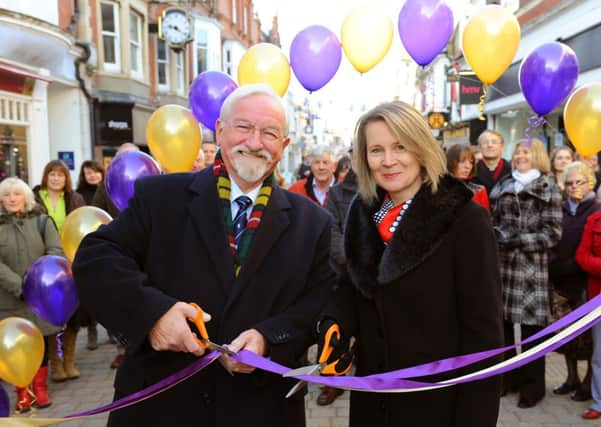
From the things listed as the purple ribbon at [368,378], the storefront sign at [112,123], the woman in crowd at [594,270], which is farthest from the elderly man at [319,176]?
the storefront sign at [112,123]

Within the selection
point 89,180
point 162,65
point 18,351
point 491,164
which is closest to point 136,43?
point 162,65

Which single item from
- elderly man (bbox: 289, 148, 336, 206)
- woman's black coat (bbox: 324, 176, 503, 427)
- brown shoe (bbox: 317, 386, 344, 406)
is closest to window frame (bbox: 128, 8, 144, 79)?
elderly man (bbox: 289, 148, 336, 206)

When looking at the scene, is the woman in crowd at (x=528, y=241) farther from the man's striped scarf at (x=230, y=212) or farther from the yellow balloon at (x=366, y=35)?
the man's striped scarf at (x=230, y=212)

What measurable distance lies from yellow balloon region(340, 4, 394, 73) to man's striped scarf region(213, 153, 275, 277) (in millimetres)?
3838

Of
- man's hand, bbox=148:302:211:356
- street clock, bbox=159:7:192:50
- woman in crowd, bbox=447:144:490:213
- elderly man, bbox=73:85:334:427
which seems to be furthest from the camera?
street clock, bbox=159:7:192:50

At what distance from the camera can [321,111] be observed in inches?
2933

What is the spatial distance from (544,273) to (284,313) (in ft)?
9.64

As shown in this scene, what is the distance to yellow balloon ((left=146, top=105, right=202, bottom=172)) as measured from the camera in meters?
4.47

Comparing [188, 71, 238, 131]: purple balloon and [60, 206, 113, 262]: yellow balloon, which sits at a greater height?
[188, 71, 238, 131]: purple balloon

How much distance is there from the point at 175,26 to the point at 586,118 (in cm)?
1346

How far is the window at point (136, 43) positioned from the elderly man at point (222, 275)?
15.3 m

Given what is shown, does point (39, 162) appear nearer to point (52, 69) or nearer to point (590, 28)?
point (52, 69)

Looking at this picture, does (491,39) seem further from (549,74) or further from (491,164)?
(491,164)

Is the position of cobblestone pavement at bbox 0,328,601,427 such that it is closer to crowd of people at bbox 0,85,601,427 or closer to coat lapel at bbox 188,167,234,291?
crowd of people at bbox 0,85,601,427
